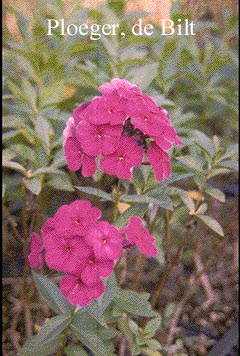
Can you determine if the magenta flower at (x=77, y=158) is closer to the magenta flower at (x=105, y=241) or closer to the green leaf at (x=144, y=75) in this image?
the magenta flower at (x=105, y=241)

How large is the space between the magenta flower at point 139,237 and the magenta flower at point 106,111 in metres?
0.20

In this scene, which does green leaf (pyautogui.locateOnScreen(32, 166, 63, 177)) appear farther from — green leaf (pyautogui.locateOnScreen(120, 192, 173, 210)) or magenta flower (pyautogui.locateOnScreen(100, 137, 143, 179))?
magenta flower (pyautogui.locateOnScreen(100, 137, 143, 179))

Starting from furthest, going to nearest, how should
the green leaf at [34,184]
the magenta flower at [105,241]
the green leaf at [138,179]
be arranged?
the green leaf at [34,184]
the green leaf at [138,179]
the magenta flower at [105,241]

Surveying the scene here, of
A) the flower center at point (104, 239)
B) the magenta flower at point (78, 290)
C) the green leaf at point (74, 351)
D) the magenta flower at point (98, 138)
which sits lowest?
the green leaf at point (74, 351)

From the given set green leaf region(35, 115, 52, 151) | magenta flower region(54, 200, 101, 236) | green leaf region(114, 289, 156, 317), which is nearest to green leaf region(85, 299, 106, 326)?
green leaf region(114, 289, 156, 317)

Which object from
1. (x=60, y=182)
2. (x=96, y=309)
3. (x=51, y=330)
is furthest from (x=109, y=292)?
(x=60, y=182)

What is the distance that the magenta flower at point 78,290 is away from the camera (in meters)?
1.21

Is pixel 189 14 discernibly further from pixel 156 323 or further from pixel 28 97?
pixel 156 323

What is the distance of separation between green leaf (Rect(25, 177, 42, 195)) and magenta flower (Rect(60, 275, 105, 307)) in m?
0.45

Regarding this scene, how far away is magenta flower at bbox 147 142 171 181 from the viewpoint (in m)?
1.27

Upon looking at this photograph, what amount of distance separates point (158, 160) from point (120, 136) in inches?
3.7

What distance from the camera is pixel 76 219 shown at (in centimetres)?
121

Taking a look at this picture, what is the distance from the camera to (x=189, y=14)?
6.61 ft

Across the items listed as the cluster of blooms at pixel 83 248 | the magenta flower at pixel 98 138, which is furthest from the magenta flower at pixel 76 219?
the magenta flower at pixel 98 138
